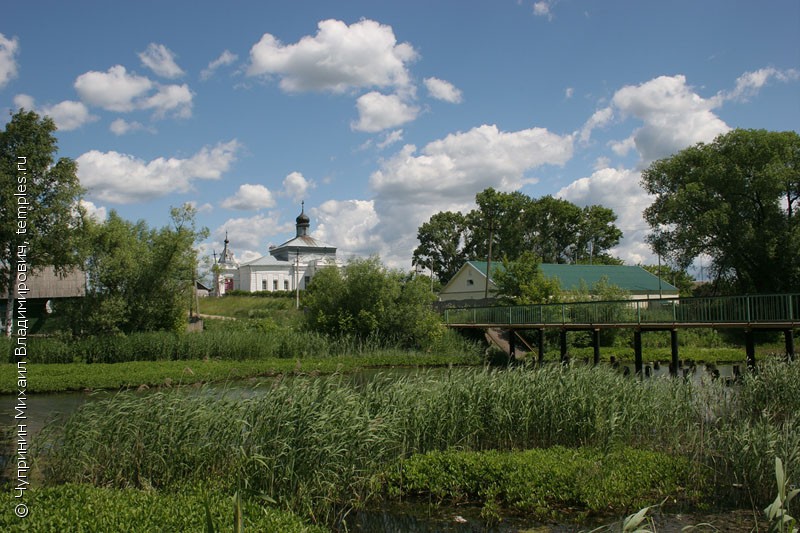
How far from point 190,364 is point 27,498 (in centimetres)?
1801

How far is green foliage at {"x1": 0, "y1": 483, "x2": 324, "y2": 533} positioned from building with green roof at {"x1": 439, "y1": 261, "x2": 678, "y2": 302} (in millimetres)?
40076

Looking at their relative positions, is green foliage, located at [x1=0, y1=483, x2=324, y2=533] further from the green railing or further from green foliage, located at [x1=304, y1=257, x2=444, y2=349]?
green foliage, located at [x1=304, y1=257, x2=444, y2=349]

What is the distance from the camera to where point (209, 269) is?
3030 cm

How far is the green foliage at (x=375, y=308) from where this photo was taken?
105 feet

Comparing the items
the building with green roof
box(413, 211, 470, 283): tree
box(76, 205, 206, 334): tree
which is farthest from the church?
box(76, 205, 206, 334): tree

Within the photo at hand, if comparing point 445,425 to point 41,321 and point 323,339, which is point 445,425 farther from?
point 41,321

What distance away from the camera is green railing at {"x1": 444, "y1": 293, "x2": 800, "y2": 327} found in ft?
68.6

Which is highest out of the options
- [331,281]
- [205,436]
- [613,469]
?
[331,281]

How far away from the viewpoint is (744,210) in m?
36.8

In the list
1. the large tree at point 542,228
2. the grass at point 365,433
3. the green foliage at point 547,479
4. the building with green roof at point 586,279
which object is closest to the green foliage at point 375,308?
the building with green roof at point 586,279

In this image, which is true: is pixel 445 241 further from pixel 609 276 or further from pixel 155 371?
pixel 155 371

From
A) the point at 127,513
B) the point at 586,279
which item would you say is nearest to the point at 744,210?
the point at 586,279

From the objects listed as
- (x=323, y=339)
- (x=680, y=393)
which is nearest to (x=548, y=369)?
(x=680, y=393)

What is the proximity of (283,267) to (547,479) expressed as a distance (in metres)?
70.0
